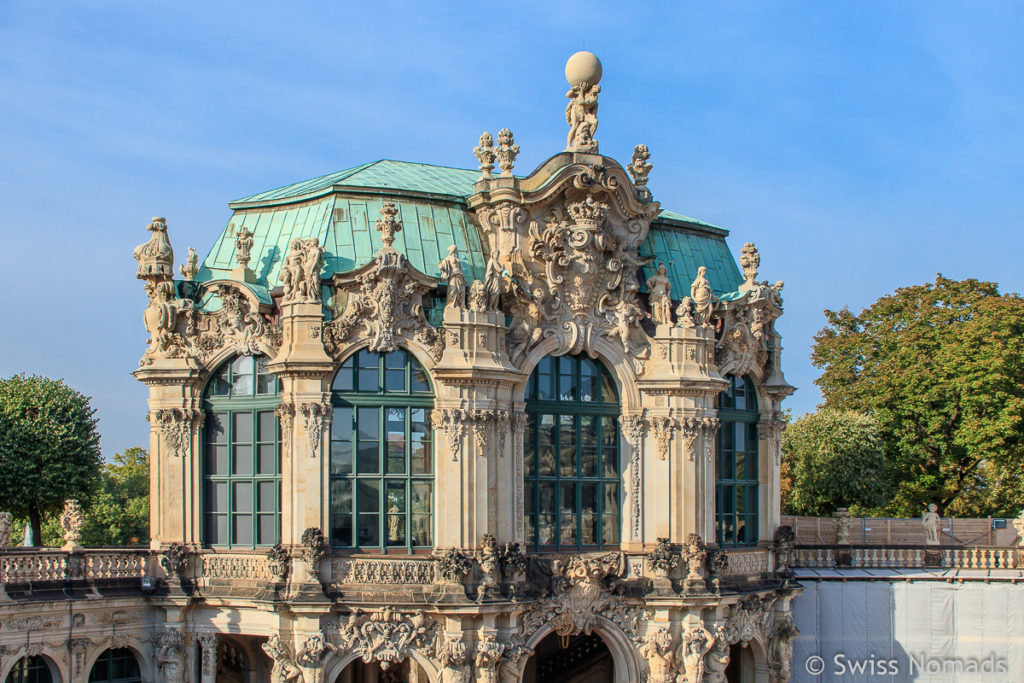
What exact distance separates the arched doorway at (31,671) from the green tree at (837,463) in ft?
111

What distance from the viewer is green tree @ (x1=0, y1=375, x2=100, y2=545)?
49781 mm

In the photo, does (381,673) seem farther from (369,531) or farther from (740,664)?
(740,664)

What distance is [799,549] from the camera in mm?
42844

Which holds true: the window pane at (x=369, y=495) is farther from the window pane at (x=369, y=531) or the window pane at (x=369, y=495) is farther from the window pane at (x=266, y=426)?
the window pane at (x=266, y=426)

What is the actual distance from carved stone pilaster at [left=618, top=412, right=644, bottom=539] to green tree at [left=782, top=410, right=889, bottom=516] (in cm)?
2215

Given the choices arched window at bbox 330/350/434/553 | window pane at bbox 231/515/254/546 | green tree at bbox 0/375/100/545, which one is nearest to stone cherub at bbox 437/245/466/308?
arched window at bbox 330/350/434/553

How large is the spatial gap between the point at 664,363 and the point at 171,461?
13154mm

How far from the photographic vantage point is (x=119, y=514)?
244ft

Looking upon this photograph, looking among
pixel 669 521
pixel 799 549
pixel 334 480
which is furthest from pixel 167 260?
pixel 799 549

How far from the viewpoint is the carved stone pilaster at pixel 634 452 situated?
36750 millimetres

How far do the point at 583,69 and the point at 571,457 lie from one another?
1052 centimetres

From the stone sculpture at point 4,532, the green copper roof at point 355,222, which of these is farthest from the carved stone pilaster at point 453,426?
the stone sculpture at point 4,532

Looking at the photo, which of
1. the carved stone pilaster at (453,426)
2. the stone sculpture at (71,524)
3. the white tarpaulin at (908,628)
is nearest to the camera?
the carved stone pilaster at (453,426)

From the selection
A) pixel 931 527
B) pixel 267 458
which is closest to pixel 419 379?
pixel 267 458
